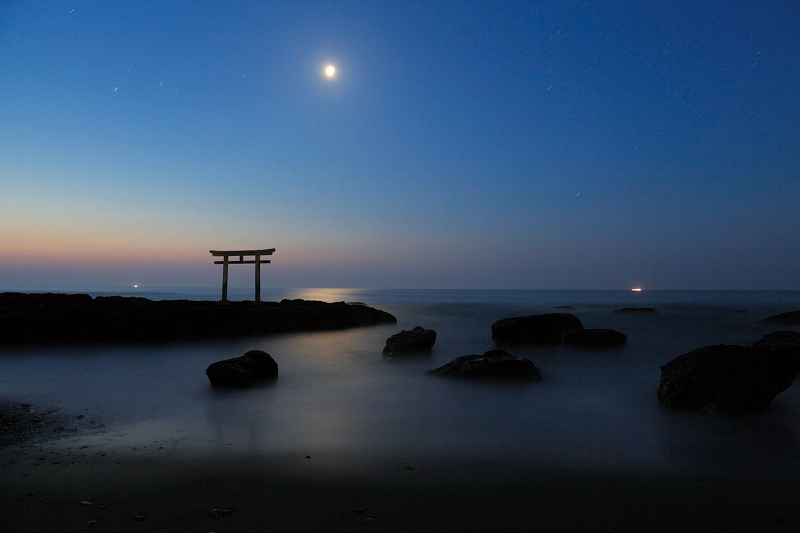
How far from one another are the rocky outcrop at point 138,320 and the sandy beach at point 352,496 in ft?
41.3

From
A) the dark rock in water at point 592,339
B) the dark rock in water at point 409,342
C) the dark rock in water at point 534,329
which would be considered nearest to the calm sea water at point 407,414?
the dark rock in water at point 409,342

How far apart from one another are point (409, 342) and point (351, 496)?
394 inches

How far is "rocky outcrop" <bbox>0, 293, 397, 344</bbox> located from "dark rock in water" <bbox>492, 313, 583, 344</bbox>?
27.2 feet

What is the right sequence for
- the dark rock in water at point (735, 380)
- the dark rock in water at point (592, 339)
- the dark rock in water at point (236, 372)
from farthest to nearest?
the dark rock in water at point (592, 339)
the dark rock in water at point (236, 372)
the dark rock in water at point (735, 380)

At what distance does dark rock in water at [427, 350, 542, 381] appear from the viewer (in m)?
9.13

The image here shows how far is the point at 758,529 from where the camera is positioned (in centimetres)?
316

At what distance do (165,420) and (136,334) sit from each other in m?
11.5

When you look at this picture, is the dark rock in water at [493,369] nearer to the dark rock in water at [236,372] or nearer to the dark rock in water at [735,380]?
the dark rock in water at [735,380]

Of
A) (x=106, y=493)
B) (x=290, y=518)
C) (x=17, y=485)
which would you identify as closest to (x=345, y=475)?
(x=290, y=518)

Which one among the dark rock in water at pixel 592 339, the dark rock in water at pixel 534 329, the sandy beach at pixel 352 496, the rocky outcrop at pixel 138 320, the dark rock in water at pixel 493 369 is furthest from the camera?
A: the dark rock in water at pixel 534 329

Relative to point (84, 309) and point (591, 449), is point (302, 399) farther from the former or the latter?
point (84, 309)

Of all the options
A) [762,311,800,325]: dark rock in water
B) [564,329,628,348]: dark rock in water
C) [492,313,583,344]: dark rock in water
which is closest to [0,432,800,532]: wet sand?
[564,329,628,348]: dark rock in water

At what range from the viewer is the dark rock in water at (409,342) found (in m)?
13.3

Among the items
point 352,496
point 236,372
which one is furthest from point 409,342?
point 352,496
